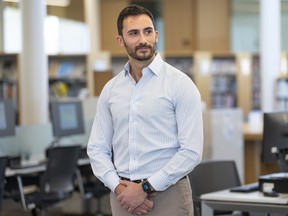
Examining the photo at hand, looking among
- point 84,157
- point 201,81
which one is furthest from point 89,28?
point 84,157

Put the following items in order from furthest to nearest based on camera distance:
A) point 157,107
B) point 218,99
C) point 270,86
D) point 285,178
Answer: point 218,99, point 270,86, point 285,178, point 157,107

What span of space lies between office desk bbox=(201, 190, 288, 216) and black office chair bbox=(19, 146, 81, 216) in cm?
271

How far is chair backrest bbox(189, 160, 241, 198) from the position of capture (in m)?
5.09

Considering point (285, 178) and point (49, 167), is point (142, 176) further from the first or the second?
point (49, 167)

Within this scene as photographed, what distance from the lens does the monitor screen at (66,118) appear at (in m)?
7.94

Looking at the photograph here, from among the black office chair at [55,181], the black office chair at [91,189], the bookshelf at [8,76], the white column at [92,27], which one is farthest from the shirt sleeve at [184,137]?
the bookshelf at [8,76]

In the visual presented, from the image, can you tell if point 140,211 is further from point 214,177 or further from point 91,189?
point 91,189

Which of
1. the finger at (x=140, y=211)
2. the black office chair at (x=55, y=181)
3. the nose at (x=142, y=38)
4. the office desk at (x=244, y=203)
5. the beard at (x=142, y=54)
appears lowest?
the black office chair at (x=55, y=181)

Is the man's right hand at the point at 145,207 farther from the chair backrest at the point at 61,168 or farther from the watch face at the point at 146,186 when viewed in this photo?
the chair backrest at the point at 61,168

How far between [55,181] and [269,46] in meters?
5.75

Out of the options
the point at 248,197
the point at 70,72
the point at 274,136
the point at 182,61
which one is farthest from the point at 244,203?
the point at 182,61

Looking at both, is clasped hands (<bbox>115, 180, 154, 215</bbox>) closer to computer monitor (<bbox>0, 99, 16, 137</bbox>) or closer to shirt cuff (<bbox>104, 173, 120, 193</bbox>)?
shirt cuff (<bbox>104, 173, 120, 193</bbox>)

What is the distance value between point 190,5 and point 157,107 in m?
13.2

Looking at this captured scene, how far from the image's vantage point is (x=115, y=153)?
10.1ft
